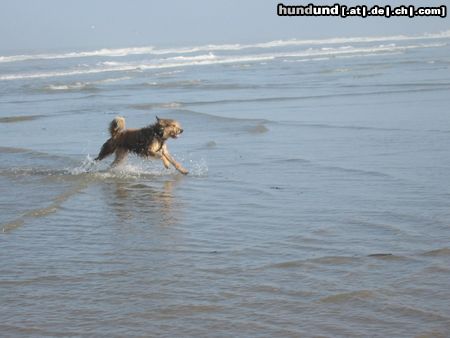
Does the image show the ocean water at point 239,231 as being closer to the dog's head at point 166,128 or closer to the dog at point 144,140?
the dog at point 144,140

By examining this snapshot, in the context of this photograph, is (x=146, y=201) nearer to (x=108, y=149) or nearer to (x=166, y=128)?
(x=166, y=128)

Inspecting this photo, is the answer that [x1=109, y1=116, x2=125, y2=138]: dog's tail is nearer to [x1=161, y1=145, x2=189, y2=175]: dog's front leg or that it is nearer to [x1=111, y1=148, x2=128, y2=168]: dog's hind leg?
[x1=111, y1=148, x2=128, y2=168]: dog's hind leg

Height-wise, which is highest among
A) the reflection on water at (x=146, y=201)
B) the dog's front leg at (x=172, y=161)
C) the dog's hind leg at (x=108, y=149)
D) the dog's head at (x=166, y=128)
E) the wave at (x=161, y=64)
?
the wave at (x=161, y=64)

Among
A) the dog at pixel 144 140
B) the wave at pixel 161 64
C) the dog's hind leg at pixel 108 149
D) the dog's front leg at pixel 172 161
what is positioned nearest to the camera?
the dog's front leg at pixel 172 161

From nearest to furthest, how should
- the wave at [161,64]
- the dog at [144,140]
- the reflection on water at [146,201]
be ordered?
the reflection on water at [146,201], the dog at [144,140], the wave at [161,64]

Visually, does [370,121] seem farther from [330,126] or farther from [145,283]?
[145,283]

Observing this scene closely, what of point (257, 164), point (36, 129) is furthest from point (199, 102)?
point (257, 164)

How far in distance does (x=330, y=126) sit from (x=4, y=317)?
31.4 feet

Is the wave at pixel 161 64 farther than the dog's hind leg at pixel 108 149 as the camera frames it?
Yes

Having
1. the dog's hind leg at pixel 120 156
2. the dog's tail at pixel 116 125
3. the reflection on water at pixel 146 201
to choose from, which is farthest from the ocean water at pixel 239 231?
the dog's tail at pixel 116 125

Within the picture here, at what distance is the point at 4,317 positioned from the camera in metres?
4.66

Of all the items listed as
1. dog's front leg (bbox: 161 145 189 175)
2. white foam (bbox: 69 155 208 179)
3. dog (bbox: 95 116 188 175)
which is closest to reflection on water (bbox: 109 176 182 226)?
dog's front leg (bbox: 161 145 189 175)

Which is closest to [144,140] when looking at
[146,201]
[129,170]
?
[129,170]

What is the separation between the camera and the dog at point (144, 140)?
1053 centimetres
